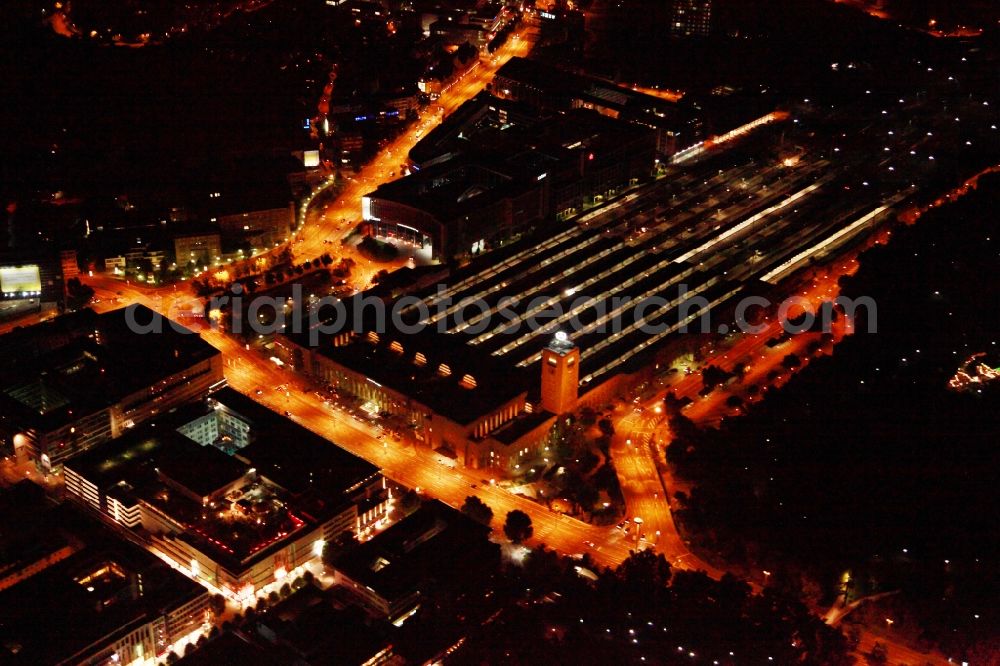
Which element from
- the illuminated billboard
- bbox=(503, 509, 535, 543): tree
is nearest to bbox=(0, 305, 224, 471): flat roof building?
the illuminated billboard

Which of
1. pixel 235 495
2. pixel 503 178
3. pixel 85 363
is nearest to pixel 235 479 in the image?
pixel 235 495

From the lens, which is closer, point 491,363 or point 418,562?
point 418,562

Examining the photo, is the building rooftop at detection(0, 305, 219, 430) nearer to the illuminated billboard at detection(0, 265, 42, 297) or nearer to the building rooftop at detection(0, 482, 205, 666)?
the illuminated billboard at detection(0, 265, 42, 297)

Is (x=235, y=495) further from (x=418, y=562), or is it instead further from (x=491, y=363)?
(x=491, y=363)

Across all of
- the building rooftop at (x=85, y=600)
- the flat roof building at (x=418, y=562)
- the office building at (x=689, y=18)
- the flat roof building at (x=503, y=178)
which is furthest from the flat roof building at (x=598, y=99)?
the building rooftop at (x=85, y=600)

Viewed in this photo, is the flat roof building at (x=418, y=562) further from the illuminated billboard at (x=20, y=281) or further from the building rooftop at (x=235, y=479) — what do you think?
the illuminated billboard at (x=20, y=281)

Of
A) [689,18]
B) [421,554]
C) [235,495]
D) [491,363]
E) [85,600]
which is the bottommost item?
[85,600]
